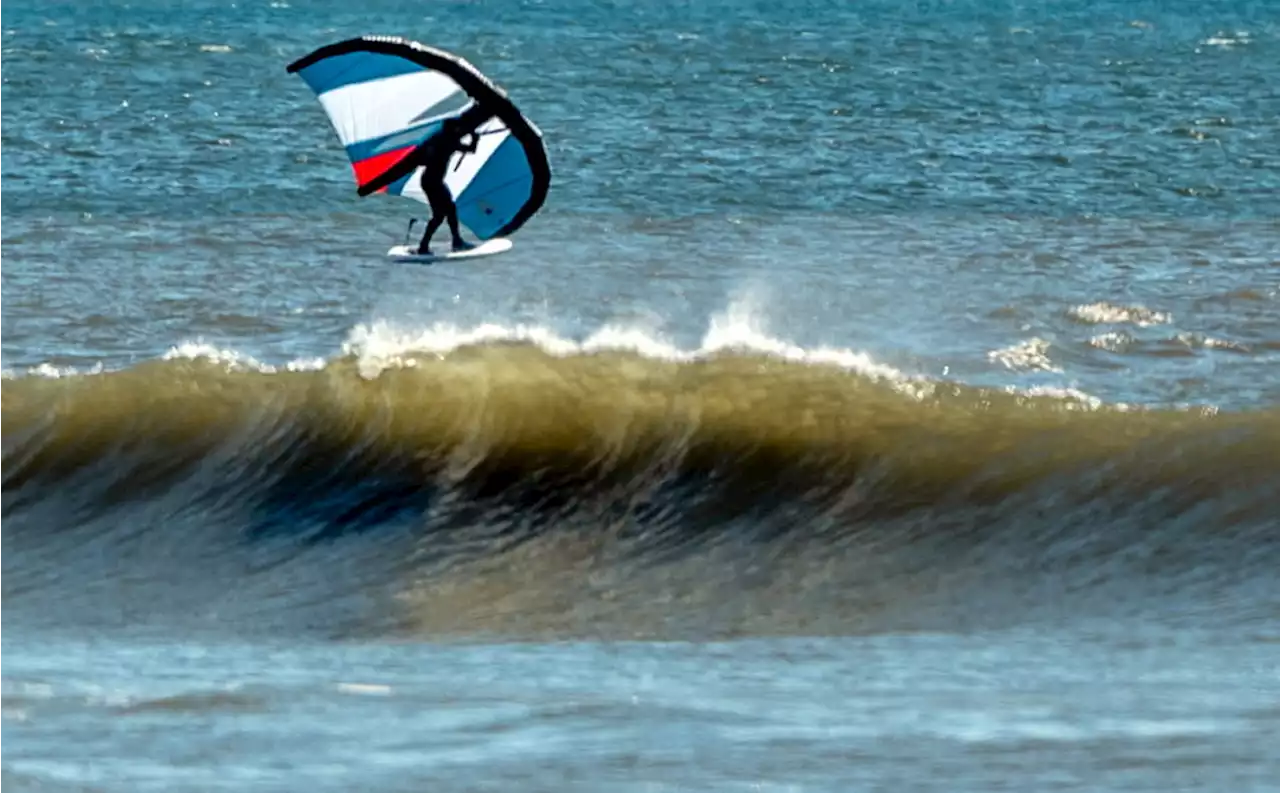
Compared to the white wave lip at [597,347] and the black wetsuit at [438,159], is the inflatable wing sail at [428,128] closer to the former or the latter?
the black wetsuit at [438,159]

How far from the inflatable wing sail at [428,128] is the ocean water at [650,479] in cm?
118

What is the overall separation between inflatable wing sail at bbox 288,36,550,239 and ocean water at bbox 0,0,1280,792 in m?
1.18

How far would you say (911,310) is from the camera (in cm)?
1728

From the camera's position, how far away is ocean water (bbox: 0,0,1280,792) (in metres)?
8.17

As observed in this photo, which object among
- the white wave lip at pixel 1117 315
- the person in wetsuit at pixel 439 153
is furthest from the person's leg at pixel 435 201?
the white wave lip at pixel 1117 315

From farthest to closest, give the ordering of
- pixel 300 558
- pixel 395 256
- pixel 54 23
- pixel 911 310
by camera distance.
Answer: pixel 54 23 → pixel 911 310 → pixel 395 256 → pixel 300 558

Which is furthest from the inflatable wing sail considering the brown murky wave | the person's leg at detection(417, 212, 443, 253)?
the brown murky wave

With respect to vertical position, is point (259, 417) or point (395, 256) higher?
point (395, 256)

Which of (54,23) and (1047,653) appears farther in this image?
(54,23)

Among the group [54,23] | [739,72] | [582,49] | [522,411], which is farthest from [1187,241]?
[54,23]

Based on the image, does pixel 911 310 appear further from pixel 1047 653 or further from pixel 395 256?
pixel 1047 653

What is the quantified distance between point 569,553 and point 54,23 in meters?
46.2

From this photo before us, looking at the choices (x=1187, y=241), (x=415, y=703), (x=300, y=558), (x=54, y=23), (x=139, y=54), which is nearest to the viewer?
(x=415, y=703)

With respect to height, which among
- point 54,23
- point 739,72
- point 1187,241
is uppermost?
point 1187,241
